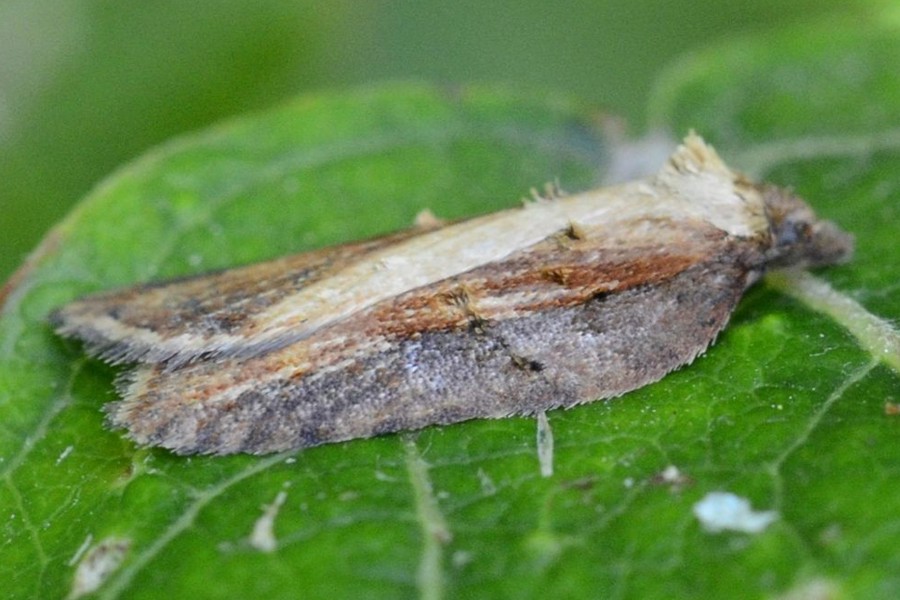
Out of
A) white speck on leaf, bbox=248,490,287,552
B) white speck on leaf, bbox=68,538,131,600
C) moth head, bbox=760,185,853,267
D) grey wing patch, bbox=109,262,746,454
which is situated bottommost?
white speck on leaf, bbox=68,538,131,600

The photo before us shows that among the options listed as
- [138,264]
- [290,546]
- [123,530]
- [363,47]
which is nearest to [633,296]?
[290,546]

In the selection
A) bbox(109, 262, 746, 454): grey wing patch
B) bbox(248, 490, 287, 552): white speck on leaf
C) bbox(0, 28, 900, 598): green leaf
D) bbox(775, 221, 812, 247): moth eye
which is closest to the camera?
bbox(0, 28, 900, 598): green leaf

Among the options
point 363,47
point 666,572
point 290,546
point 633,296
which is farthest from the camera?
point 363,47

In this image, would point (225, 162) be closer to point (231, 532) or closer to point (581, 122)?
point (581, 122)

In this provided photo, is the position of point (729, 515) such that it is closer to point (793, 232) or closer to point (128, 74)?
point (793, 232)

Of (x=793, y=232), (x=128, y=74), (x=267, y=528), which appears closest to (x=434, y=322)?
(x=267, y=528)

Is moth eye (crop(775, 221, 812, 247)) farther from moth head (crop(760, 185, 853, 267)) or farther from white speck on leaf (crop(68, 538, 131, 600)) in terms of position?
white speck on leaf (crop(68, 538, 131, 600))

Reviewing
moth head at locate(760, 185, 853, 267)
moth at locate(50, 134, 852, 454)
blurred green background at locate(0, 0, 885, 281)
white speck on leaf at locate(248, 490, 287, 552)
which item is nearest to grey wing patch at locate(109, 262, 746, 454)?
moth at locate(50, 134, 852, 454)
